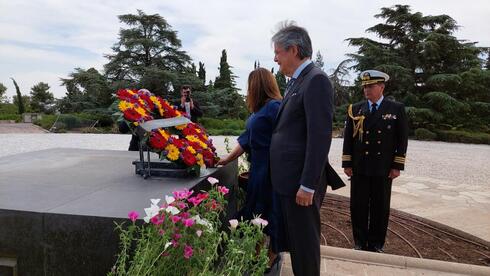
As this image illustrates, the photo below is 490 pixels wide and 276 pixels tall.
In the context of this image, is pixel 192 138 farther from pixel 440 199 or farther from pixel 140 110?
pixel 440 199

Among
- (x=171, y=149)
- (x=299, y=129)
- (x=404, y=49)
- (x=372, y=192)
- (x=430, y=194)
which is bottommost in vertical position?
(x=430, y=194)

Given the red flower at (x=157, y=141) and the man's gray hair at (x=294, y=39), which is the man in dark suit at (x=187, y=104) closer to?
the red flower at (x=157, y=141)

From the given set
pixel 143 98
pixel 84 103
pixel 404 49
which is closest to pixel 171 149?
pixel 143 98

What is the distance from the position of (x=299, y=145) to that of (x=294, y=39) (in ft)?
1.99

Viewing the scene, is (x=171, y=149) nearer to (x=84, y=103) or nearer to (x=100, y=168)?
(x=100, y=168)

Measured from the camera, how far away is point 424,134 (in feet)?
66.9

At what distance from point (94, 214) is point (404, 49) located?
83.1ft

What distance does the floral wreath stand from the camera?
8.73 ft

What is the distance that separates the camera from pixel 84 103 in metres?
26.9

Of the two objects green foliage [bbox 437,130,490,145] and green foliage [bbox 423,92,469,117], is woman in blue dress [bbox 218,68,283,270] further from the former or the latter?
green foliage [bbox 423,92,469,117]

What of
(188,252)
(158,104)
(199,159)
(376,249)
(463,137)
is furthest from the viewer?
(463,137)

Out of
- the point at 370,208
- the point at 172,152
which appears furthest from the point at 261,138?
the point at 370,208

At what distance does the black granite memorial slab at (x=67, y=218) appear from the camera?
191 cm

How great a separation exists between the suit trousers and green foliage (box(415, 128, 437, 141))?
20255mm
